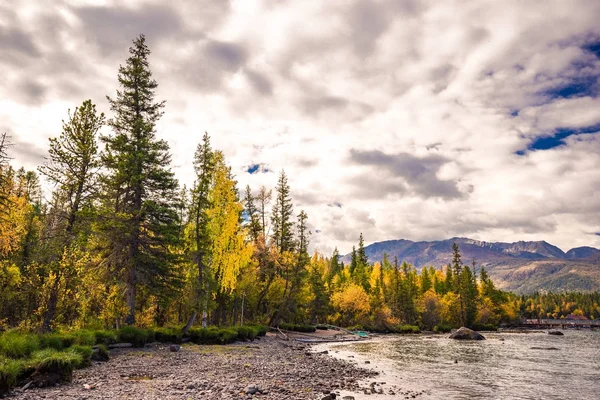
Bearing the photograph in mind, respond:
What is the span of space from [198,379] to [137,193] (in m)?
17.2

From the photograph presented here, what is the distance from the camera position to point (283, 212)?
52906 mm

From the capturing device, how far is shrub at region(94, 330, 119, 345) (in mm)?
19281

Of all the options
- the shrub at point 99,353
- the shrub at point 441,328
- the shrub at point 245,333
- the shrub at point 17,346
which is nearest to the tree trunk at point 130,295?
the shrub at point 99,353

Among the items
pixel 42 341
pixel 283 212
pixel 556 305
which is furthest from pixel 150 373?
pixel 556 305

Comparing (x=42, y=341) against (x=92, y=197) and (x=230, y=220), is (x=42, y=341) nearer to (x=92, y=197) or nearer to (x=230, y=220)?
(x=92, y=197)

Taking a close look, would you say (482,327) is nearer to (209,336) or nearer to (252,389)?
(209,336)

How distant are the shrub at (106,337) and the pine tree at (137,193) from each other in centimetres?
495

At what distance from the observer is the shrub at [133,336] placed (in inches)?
849

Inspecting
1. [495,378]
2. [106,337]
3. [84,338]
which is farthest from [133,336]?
[495,378]

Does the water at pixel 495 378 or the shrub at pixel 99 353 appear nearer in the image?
the water at pixel 495 378

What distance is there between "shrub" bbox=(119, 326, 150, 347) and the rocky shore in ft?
3.44

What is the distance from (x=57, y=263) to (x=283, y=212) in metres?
35.1

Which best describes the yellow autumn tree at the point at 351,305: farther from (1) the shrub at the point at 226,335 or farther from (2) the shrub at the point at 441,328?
(1) the shrub at the point at 226,335

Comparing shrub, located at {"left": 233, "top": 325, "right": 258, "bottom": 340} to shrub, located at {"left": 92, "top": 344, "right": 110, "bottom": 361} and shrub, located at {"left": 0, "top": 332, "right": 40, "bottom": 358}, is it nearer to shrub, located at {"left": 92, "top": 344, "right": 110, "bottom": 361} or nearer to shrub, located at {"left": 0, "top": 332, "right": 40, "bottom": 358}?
shrub, located at {"left": 92, "top": 344, "right": 110, "bottom": 361}
